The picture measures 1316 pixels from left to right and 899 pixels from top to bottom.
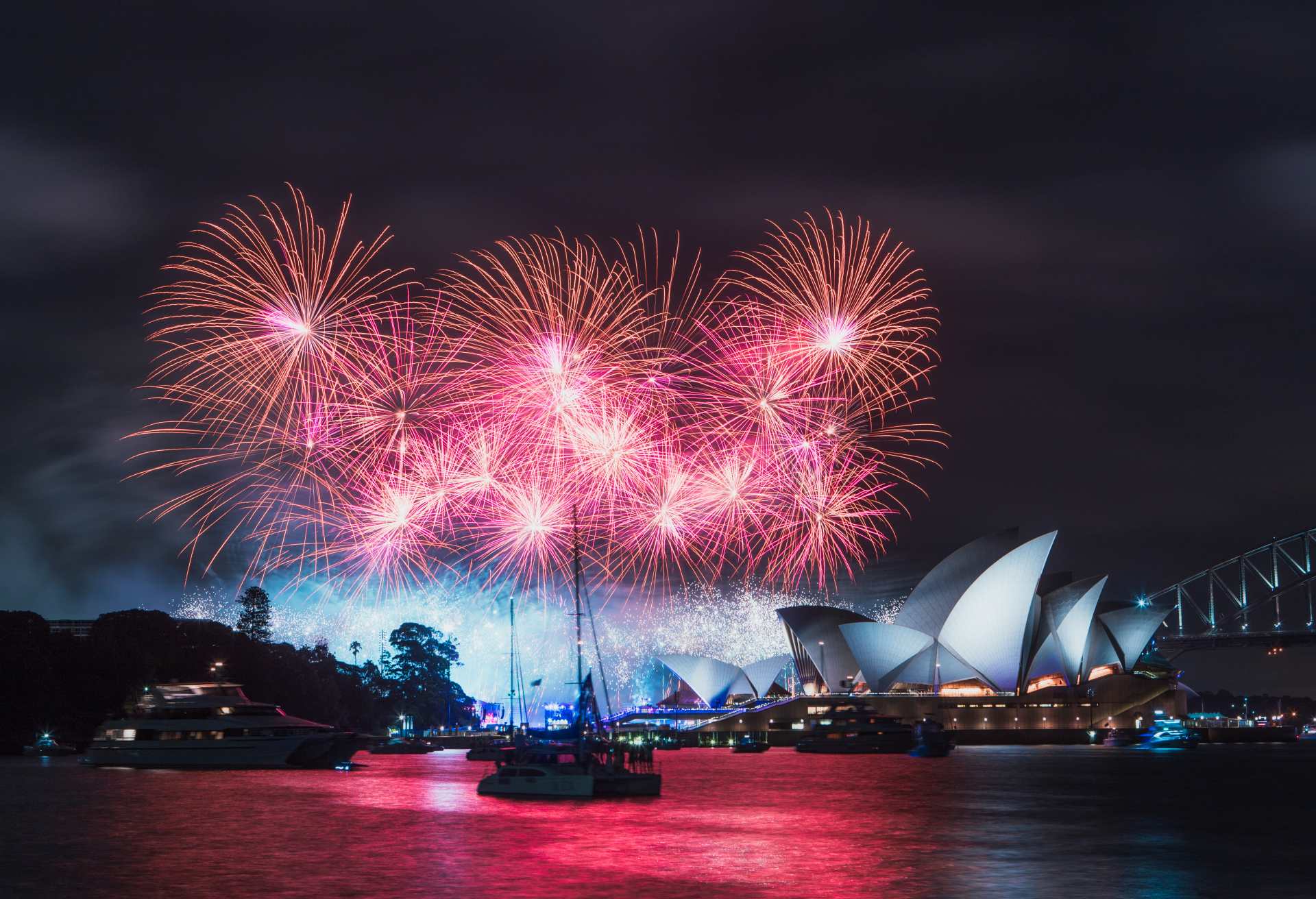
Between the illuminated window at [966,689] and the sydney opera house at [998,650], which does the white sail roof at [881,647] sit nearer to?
the sydney opera house at [998,650]

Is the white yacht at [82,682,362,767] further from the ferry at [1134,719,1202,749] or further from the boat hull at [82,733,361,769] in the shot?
the ferry at [1134,719,1202,749]

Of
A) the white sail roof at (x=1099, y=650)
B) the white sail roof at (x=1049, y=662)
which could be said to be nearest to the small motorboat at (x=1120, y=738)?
the white sail roof at (x=1099, y=650)

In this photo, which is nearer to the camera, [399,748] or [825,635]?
[399,748]

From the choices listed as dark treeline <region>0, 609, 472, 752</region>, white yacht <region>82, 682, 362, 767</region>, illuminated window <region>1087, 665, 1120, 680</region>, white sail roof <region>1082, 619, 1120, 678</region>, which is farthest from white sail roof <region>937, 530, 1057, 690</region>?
white yacht <region>82, 682, 362, 767</region>

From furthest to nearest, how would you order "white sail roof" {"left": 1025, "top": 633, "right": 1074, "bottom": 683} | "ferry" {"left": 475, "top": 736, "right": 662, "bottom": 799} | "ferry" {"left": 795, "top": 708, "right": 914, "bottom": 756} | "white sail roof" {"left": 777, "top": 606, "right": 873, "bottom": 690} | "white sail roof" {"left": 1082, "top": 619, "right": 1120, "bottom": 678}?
"white sail roof" {"left": 777, "top": 606, "right": 873, "bottom": 690} < "white sail roof" {"left": 1082, "top": 619, "right": 1120, "bottom": 678} < "white sail roof" {"left": 1025, "top": 633, "right": 1074, "bottom": 683} < "ferry" {"left": 795, "top": 708, "right": 914, "bottom": 756} < "ferry" {"left": 475, "top": 736, "right": 662, "bottom": 799}

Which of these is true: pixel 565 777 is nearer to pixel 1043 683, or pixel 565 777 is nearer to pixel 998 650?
pixel 998 650

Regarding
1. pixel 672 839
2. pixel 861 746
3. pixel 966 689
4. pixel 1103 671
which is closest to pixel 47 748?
pixel 861 746
